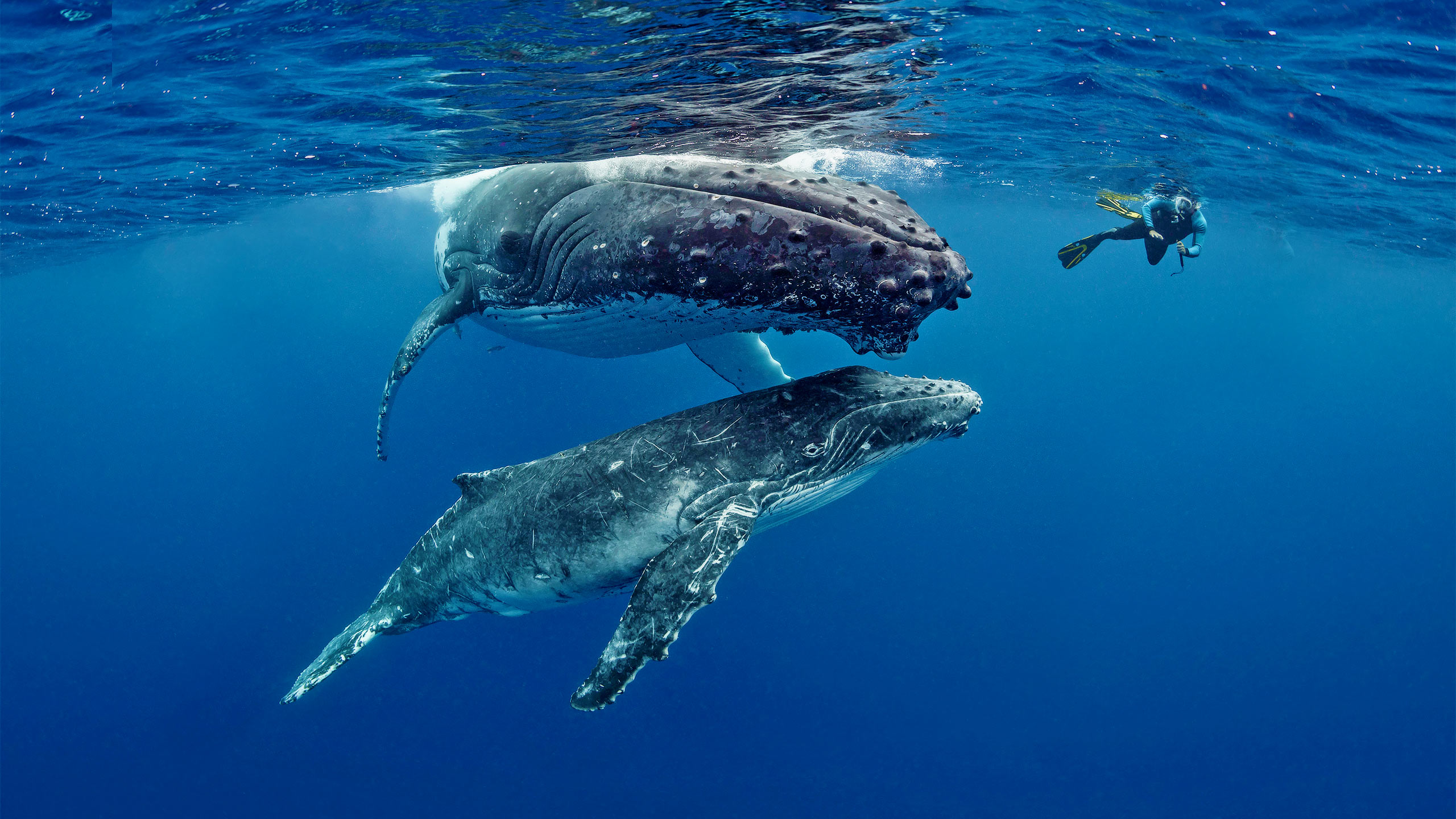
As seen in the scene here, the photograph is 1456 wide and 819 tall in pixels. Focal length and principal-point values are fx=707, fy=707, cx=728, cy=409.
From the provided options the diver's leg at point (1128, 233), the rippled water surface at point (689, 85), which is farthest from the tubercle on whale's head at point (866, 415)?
the diver's leg at point (1128, 233)

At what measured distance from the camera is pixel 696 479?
4.99 metres

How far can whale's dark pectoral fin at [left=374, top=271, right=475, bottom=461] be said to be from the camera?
7.35 m

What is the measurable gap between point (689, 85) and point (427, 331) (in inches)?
198

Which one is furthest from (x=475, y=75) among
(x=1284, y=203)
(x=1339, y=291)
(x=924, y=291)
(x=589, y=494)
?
(x=1339, y=291)

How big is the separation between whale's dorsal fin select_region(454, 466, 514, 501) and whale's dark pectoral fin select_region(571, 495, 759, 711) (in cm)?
216

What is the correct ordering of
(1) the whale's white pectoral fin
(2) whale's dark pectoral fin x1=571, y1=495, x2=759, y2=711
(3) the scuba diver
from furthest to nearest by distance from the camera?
(3) the scuba diver
(1) the whale's white pectoral fin
(2) whale's dark pectoral fin x1=571, y1=495, x2=759, y2=711

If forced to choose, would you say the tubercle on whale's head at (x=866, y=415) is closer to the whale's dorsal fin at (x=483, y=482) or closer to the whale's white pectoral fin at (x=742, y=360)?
the whale's white pectoral fin at (x=742, y=360)

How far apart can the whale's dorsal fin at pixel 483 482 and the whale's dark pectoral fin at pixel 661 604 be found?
7.08 ft

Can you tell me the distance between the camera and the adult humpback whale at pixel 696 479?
4957mm

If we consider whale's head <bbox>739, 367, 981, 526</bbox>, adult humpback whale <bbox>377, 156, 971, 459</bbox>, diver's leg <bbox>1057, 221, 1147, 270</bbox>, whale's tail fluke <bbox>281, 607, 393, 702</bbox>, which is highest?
adult humpback whale <bbox>377, 156, 971, 459</bbox>

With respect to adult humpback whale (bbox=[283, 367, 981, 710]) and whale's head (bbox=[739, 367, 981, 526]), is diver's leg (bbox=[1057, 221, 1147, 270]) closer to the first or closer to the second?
whale's head (bbox=[739, 367, 981, 526])

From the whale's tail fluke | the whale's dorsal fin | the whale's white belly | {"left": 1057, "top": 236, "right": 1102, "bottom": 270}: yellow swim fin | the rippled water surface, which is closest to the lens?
the whale's white belly

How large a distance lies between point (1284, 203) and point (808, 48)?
24.0 m

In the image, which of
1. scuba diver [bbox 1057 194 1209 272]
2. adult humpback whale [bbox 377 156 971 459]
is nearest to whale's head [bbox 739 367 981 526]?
adult humpback whale [bbox 377 156 971 459]
